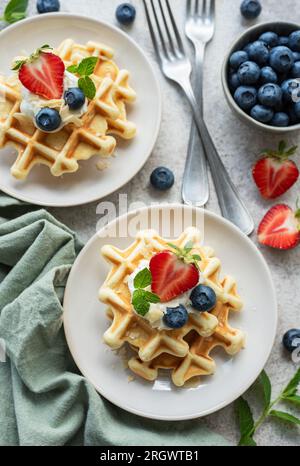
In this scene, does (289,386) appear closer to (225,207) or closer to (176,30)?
(225,207)

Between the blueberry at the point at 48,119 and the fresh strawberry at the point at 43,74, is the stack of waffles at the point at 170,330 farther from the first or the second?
the fresh strawberry at the point at 43,74

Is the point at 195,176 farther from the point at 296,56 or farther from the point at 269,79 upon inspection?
the point at 296,56

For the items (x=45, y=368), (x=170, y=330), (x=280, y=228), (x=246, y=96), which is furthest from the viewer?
(x=280, y=228)

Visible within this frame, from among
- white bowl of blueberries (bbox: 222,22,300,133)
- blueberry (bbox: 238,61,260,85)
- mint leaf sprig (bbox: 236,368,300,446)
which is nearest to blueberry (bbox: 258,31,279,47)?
white bowl of blueberries (bbox: 222,22,300,133)

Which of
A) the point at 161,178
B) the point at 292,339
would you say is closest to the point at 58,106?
the point at 161,178

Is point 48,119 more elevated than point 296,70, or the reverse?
point 48,119

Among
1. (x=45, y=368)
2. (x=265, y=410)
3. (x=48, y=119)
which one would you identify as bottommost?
(x=265, y=410)
